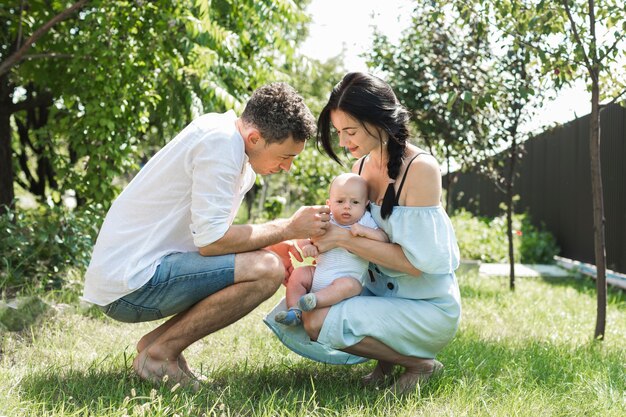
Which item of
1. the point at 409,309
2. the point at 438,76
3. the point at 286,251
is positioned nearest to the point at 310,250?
the point at 286,251

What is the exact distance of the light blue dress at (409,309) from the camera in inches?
124

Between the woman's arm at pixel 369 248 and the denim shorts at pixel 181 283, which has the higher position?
the woman's arm at pixel 369 248

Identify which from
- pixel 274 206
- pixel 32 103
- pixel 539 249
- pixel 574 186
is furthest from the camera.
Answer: pixel 539 249

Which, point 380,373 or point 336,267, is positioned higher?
point 336,267

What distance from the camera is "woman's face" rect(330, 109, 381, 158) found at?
3.32m

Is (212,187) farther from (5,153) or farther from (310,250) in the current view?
(5,153)

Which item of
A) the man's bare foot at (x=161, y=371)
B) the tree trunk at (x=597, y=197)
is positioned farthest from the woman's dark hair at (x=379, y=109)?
the tree trunk at (x=597, y=197)

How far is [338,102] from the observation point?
333cm

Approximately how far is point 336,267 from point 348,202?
0.32 metres

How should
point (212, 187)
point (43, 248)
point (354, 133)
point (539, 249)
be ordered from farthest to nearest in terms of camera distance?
point (539, 249) → point (43, 248) → point (354, 133) → point (212, 187)

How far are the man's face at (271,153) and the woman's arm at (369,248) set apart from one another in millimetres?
401

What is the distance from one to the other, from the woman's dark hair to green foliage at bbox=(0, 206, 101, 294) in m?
3.31

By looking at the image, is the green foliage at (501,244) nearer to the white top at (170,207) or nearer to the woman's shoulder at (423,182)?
the woman's shoulder at (423,182)

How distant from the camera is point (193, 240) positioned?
330 centimetres
